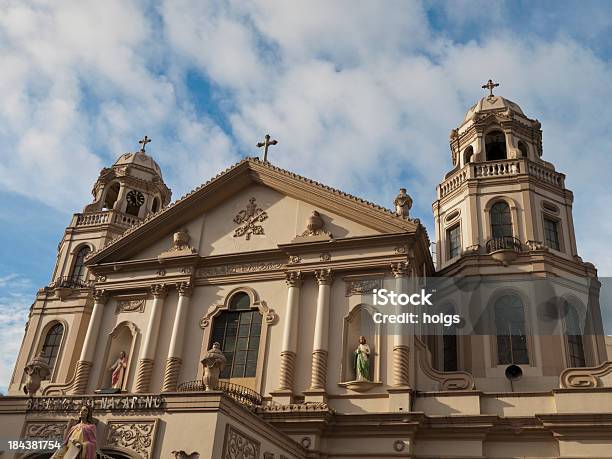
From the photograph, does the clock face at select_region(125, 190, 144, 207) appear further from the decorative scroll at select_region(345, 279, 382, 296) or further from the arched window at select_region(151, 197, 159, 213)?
the decorative scroll at select_region(345, 279, 382, 296)

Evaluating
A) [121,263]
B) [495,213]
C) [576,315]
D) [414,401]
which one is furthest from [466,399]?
Result: [121,263]

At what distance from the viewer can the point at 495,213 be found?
26969 millimetres

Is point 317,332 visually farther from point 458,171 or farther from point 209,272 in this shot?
point 458,171

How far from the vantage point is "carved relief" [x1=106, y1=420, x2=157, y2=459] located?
52.7ft

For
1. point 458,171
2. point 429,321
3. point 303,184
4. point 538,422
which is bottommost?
point 538,422

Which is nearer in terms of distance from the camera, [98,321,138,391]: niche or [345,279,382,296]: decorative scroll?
[345,279,382,296]: decorative scroll

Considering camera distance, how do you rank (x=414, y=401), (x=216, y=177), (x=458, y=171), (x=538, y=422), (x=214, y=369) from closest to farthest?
(x=214, y=369) < (x=538, y=422) < (x=414, y=401) < (x=216, y=177) < (x=458, y=171)

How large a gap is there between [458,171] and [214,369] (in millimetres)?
15742

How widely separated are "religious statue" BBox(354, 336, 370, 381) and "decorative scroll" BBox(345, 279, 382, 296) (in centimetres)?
170

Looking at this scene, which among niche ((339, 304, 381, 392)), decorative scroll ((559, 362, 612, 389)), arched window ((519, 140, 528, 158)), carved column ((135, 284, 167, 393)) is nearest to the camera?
decorative scroll ((559, 362, 612, 389))

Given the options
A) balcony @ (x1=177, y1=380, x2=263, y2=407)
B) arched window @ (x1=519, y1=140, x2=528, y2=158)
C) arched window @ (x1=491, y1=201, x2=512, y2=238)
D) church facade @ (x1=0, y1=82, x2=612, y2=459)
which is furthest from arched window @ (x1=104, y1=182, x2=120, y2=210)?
arched window @ (x1=519, y1=140, x2=528, y2=158)

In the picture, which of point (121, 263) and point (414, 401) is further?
point (121, 263)

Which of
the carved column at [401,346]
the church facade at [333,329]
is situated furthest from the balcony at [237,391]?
the carved column at [401,346]

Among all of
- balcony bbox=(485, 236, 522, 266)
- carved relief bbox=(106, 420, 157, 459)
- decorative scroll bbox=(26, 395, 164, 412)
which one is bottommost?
carved relief bbox=(106, 420, 157, 459)
